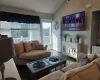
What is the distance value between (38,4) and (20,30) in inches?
67.1

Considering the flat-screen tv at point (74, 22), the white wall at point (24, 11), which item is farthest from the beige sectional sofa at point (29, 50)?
the white wall at point (24, 11)

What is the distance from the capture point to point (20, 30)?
5.32 m

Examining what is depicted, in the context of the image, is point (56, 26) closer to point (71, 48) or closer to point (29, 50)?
point (71, 48)

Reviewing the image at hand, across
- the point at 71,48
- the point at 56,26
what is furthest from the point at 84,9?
the point at 56,26

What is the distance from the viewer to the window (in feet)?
15.4

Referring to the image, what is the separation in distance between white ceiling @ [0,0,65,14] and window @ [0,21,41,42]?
0.92m

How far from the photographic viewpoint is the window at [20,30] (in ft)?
15.4

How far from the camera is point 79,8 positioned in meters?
4.54

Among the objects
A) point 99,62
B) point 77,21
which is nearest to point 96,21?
point 77,21

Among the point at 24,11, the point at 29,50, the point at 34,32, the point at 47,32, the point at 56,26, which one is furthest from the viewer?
the point at 47,32

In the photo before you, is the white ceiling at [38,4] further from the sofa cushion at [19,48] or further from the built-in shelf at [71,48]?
the built-in shelf at [71,48]

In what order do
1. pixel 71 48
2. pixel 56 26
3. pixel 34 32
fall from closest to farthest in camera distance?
pixel 71 48, pixel 34 32, pixel 56 26

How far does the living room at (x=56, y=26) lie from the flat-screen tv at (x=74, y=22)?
149mm

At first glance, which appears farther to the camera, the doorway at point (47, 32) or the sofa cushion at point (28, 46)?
the doorway at point (47, 32)
